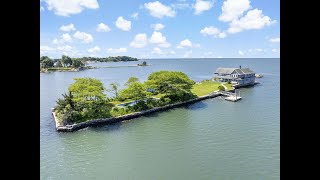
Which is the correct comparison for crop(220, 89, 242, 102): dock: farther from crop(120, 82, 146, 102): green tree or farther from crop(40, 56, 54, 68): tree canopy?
crop(40, 56, 54, 68): tree canopy

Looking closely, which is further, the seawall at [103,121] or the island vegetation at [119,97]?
the island vegetation at [119,97]

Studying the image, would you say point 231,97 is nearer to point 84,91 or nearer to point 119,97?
point 119,97

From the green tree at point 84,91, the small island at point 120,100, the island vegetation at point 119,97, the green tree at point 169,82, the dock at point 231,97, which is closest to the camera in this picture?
the small island at point 120,100

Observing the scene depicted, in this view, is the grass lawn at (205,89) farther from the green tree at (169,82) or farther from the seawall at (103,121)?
the seawall at (103,121)

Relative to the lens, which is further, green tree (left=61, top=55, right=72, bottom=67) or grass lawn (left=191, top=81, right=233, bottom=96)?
green tree (left=61, top=55, right=72, bottom=67)

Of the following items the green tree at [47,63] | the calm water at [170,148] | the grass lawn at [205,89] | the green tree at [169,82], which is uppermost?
the green tree at [47,63]

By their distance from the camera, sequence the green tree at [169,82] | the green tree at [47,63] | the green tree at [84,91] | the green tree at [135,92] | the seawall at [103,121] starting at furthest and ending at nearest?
the green tree at [47,63] → the green tree at [169,82] → the green tree at [135,92] → the green tree at [84,91] → the seawall at [103,121]

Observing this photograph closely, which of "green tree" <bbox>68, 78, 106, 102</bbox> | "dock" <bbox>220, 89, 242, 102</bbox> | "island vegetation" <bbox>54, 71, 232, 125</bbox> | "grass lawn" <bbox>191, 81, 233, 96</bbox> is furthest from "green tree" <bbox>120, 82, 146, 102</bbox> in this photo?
"dock" <bbox>220, 89, 242, 102</bbox>

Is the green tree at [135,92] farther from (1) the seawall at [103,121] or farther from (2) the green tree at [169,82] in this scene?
(2) the green tree at [169,82]

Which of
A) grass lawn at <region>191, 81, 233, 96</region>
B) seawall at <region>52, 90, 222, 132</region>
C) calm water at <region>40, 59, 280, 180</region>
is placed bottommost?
calm water at <region>40, 59, 280, 180</region>

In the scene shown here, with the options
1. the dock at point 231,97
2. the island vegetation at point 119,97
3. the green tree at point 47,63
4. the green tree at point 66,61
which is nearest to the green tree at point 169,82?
the island vegetation at point 119,97

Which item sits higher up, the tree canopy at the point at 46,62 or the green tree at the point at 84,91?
the tree canopy at the point at 46,62
